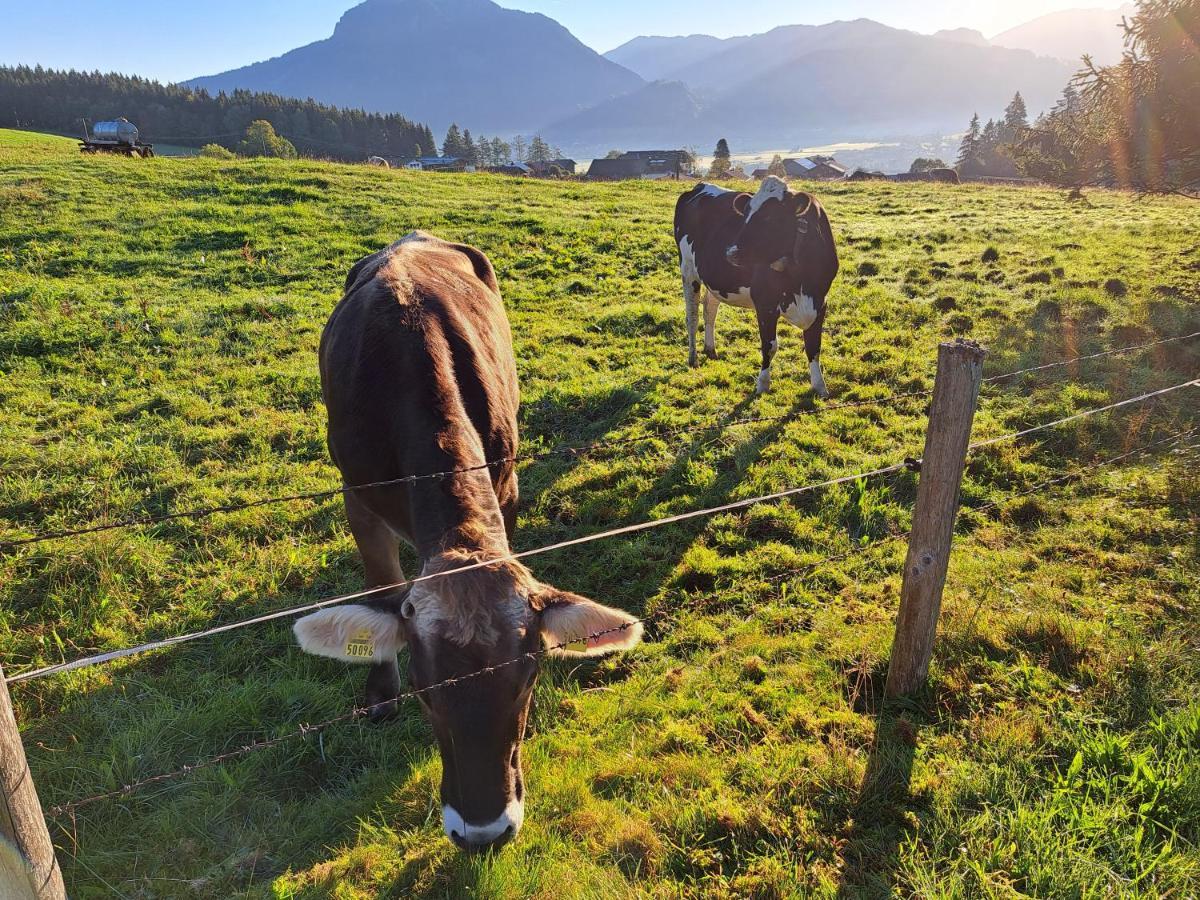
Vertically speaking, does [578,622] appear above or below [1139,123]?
below

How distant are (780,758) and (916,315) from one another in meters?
9.63

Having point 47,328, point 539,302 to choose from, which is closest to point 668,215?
point 539,302

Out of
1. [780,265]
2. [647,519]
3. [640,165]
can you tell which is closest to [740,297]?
[780,265]

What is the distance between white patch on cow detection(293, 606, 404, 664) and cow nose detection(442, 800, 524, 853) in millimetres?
679

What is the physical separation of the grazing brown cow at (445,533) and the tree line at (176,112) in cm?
9018

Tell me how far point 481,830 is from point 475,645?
2.26 feet

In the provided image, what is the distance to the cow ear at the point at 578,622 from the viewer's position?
2580 mm

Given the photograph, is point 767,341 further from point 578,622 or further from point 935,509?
point 578,622

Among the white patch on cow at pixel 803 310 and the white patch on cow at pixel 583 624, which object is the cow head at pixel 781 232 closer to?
the white patch on cow at pixel 803 310

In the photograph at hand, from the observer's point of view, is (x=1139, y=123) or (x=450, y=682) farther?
(x=1139, y=123)

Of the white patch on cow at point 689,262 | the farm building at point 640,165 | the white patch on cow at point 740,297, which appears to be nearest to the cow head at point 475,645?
the white patch on cow at point 740,297

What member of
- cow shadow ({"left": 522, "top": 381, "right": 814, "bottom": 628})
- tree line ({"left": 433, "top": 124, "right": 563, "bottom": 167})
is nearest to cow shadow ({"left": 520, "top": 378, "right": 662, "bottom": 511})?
cow shadow ({"left": 522, "top": 381, "right": 814, "bottom": 628})

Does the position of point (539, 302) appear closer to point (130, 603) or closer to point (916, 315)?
point (916, 315)

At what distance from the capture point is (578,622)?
2.59 meters
